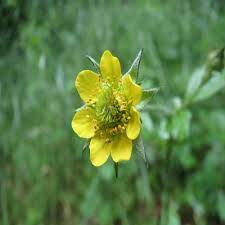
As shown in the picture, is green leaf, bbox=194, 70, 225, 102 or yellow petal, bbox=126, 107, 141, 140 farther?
green leaf, bbox=194, 70, 225, 102

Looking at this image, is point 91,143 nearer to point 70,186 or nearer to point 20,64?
point 70,186

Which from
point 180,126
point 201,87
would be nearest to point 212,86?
point 201,87

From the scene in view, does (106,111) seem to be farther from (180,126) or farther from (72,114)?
(72,114)

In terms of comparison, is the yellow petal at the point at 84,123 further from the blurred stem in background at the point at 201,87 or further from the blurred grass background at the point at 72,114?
the blurred grass background at the point at 72,114

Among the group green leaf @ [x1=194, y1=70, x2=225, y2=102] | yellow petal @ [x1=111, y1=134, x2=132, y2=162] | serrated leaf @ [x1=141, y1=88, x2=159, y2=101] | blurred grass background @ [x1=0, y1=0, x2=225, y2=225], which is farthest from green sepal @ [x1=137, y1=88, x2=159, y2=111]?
blurred grass background @ [x1=0, y1=0, x2=225, y2=225]

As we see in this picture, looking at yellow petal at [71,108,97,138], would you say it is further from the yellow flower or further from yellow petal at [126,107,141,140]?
yellow petal at [126,107,141,140]

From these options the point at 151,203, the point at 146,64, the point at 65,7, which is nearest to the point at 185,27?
the point at 146,64

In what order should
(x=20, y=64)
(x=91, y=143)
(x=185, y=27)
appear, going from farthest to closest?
(x=185, y=27), (x=20, y=64), (x=91, y=143)
